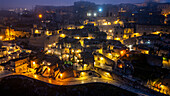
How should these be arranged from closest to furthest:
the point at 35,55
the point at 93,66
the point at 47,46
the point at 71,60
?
1. the point at 93,66
2. the point at 71,60
3. the point at 35,55
4. the point at 47,46

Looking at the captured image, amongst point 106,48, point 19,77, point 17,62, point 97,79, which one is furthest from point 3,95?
point 106,48

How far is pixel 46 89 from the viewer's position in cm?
1323

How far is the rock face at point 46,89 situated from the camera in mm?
12562

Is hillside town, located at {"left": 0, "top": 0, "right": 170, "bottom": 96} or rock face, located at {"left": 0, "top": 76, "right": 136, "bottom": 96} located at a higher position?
hillside town, located at {"left": 0, "top": 0, "right": 170, "bottom": 96}

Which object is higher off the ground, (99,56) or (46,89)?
(99,56)

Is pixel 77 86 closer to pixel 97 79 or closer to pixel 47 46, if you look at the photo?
pixel 97 79

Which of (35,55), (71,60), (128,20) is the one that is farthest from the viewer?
(128,20)

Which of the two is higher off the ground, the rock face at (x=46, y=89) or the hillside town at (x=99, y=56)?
the hillside town at (x=99, y=56)

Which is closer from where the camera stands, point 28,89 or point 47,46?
point 28,89

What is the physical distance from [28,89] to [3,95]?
235 cm

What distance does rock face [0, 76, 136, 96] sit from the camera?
12.6 m

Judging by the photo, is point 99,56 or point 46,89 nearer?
point 46,89

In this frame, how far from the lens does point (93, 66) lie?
1475 centimetres

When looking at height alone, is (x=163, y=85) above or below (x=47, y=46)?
below
